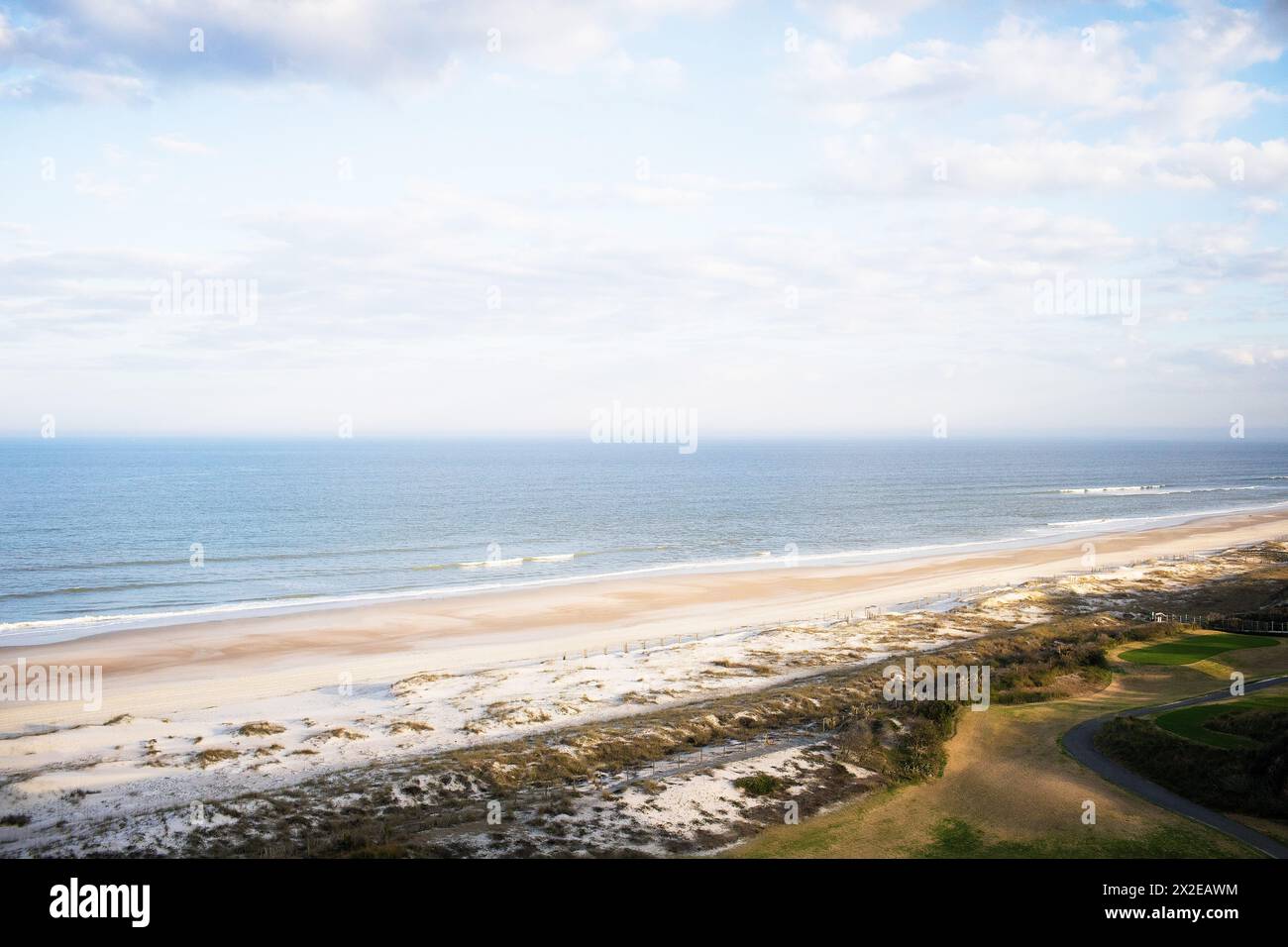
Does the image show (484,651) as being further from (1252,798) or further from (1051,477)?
(1051,477)

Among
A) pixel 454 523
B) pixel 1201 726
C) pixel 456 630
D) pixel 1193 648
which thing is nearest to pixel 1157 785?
pixel 1201 726

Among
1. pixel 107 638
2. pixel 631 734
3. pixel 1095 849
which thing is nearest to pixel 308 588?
pixel 107 638

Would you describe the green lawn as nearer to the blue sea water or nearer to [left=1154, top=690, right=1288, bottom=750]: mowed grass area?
[left=1154, top=690, right=1288, bottom=750]: mowed grass area

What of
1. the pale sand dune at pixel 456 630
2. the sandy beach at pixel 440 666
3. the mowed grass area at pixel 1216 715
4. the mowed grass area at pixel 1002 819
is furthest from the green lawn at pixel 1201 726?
the pale sand dune at pixel 456 630

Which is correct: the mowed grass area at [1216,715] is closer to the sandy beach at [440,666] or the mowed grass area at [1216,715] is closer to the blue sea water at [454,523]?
the sandy beach at [440,666]

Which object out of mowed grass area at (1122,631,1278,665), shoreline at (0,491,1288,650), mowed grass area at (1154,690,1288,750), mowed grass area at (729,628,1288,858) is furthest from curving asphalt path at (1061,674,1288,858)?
shoreline at (0,491,1288,650)

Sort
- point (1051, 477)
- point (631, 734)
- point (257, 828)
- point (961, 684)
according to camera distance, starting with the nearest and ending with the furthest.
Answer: point (257, 828), point (631, 734), point (961, 684), point (1051, 477)

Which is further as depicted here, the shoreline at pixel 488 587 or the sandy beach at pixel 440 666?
the shoreline at pixel 488 587
